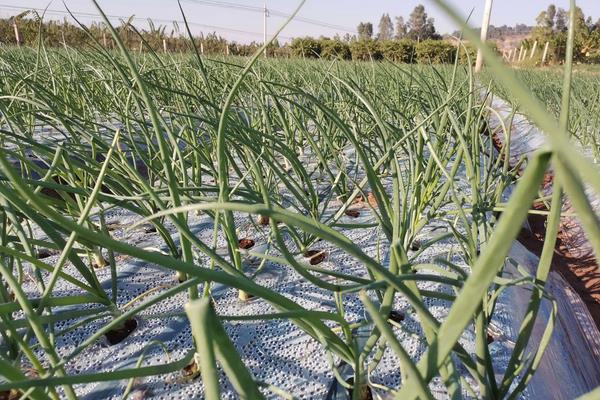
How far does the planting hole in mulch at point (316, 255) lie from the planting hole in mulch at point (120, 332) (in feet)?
1.05

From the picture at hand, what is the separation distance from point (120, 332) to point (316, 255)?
35 centimetres

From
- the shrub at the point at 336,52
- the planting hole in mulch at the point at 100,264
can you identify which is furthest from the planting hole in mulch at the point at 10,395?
the shrub at the point at 336,52

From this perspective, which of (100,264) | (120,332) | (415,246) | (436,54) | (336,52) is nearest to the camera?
(120,332)

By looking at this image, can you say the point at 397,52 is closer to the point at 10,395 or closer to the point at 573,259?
the point at 573,259

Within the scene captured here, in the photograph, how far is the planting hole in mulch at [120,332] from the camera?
533 mm

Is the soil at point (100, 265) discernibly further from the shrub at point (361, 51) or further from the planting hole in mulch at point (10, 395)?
the shrub at point (361, 51)

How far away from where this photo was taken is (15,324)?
12.9 inches

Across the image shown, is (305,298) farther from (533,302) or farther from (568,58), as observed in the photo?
(568,58)

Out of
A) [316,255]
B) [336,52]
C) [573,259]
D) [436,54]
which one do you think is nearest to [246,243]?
[316,255]

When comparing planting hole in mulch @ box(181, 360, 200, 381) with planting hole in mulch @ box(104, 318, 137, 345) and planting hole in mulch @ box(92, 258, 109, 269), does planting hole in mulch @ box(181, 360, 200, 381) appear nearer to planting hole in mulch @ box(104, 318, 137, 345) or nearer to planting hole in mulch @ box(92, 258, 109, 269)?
planting hole in mulch @ box(104, 318, 137, 345)

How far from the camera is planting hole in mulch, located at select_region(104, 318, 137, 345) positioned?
0.53 metres

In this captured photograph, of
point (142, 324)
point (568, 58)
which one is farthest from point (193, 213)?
point (568, 58)

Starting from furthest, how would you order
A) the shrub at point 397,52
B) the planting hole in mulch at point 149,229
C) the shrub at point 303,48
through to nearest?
the shrub at point 397,52 → the shrub at point 303,48 → the planting hole in mulch at point 149,229

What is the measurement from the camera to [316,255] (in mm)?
731
